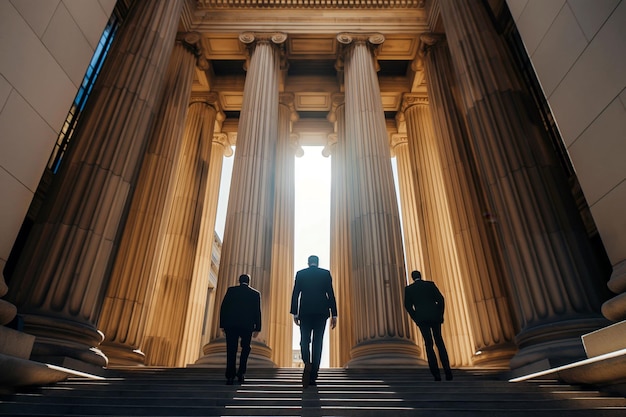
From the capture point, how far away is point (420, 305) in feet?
32.8

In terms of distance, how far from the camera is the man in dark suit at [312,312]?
28.4 ft

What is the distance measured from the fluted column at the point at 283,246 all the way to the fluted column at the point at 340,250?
2967 mm

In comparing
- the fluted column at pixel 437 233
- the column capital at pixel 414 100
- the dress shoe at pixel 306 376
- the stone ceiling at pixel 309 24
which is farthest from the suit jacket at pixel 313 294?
the column capital at pixel 414 100

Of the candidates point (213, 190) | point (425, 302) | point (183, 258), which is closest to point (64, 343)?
point (425, 302)

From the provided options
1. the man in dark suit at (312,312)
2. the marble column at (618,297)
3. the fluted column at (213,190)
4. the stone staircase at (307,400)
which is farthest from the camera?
the fluted column at (213,190)

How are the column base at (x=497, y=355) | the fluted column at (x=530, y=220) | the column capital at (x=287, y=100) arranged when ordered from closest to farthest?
the fluted column at (x=530, y=220) < the column base at (x=497, y=355) < the column capital at (x=287, y=100)

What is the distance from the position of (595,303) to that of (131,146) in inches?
590

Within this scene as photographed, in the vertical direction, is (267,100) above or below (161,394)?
above

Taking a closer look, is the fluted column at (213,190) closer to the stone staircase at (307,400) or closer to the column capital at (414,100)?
the column capital at (414,100)

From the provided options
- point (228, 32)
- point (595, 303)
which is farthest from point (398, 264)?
point (228, 32)

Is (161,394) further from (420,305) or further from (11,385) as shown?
(420,305)

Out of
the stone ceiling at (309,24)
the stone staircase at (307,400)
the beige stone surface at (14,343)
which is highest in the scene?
the stone ceiling at (309,24)

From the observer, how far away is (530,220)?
11.7 metres

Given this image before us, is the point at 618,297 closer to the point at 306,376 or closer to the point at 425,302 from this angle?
the point at 425,302
